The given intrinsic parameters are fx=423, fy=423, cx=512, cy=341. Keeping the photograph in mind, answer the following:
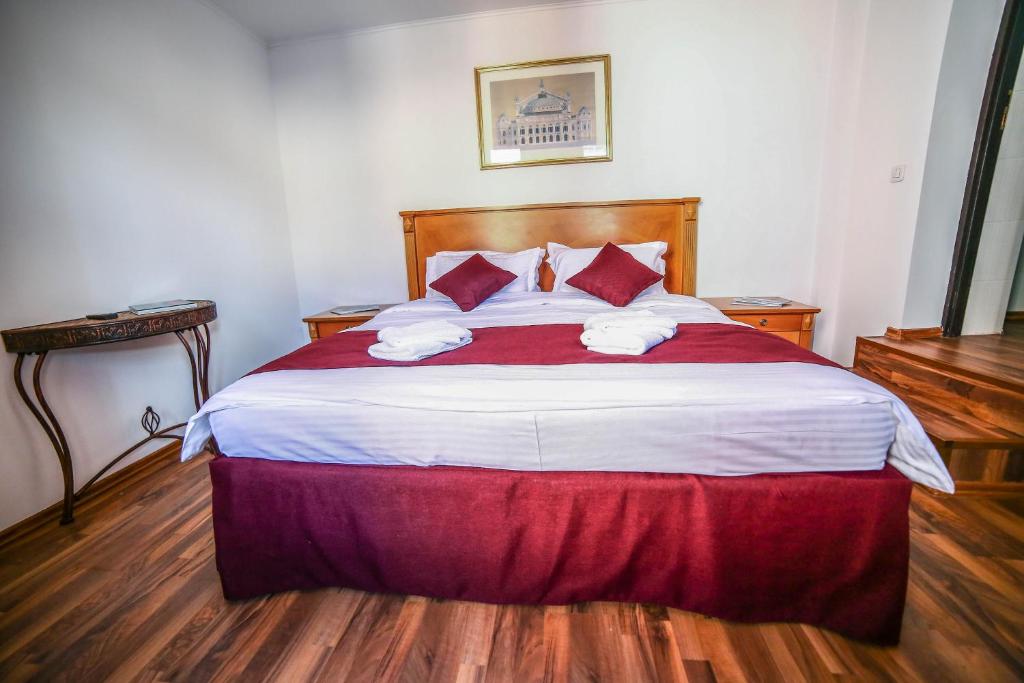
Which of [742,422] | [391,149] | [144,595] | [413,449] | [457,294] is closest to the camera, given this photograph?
[742,422]

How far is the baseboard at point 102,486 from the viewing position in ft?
5.73

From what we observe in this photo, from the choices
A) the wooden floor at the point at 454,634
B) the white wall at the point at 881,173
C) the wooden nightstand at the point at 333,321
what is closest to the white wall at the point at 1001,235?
the white wall at the point at 881,173

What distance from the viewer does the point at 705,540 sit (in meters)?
1.19

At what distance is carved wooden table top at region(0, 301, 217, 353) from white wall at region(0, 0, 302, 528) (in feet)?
0.45

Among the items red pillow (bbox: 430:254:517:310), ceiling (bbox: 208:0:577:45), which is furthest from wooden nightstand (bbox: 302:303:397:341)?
ceiling (bbox: 208:0:577:45)

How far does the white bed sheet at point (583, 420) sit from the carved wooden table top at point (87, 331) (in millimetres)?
883

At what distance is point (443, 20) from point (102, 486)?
3.55 metres

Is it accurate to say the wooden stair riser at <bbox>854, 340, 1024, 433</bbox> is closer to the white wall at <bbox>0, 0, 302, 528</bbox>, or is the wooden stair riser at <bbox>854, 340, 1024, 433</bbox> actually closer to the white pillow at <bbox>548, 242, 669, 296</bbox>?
the white pillow at <bbox>548, 242, 669, 296</bbox>

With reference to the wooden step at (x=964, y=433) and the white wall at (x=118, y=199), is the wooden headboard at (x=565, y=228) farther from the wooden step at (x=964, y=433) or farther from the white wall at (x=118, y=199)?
the wooden step at (x=964, y=433)

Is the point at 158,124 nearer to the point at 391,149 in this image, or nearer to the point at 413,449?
the point at 391,149

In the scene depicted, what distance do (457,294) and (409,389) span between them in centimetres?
145

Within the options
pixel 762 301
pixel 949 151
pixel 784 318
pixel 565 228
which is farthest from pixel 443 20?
pixel 949 151

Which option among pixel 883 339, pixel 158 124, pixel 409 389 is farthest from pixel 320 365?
pixel 883 339

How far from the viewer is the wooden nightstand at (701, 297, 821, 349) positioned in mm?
2723
